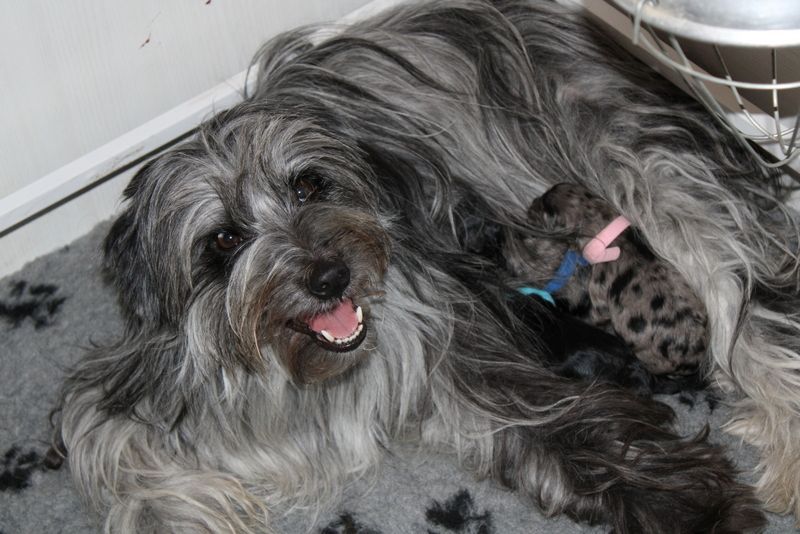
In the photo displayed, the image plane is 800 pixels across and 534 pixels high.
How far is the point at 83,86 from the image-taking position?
3168 millimetres

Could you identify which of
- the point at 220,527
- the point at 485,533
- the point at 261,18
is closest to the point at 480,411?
the point at 485,533

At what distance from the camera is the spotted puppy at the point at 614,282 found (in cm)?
265

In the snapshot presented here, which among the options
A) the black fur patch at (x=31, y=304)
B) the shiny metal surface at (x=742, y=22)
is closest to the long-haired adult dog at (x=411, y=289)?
the black fur patch at (x=31, y=304)

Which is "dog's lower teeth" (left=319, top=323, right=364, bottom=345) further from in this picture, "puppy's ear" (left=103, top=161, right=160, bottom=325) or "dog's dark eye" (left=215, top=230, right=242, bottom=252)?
"puppy's ear" (left=103, top=161, right=160, bottom=325)

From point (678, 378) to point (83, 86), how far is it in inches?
67.5

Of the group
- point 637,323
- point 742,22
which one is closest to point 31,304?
point 637,323

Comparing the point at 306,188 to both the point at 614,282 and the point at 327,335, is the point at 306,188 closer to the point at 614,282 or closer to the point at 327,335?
the point at 327,335

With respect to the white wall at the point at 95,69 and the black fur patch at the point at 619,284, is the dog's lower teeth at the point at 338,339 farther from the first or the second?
the white wall at the point at 95,69

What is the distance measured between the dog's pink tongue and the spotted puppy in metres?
0.57

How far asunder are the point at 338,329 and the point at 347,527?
A: 56 cm

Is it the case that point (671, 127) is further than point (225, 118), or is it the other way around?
point (671, 127)

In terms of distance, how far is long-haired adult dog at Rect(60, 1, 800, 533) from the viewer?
245 cm

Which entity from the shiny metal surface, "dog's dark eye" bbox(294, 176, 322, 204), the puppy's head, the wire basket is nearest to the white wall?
"dog's dark eye" bbox(294, 176, 322, 204)

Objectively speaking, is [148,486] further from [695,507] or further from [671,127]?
[671,127]
